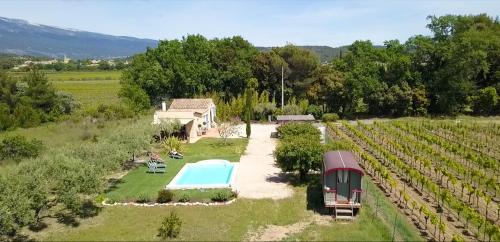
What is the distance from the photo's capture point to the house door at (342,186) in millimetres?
19188

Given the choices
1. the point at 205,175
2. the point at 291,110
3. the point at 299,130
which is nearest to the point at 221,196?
the point at 205,175

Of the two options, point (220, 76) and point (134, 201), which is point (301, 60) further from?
point (134, 201)

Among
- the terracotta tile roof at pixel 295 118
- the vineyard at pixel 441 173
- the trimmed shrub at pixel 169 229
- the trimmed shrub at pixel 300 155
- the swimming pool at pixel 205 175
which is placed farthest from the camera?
the terracotta tile roof at pixel 295 118

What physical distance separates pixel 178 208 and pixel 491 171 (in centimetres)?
1917

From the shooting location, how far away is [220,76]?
52938 millimetres

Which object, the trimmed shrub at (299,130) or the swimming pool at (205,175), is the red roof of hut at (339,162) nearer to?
the swimming pool at (205,175)

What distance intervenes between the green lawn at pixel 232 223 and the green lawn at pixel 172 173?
177 centimetres

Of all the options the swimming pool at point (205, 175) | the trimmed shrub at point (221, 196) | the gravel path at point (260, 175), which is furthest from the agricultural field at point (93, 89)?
the trimmed shrub at point (221, 196)

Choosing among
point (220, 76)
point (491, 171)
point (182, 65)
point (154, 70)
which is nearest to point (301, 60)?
point (220, 76)

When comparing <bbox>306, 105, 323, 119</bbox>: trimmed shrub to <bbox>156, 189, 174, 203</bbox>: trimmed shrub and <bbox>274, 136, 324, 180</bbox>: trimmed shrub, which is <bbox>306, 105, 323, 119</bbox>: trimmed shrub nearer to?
<bbox>274, 136, 324, 180</bbox>: trimmed shrub

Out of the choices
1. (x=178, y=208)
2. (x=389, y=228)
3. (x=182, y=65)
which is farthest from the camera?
(x=182, y=65)

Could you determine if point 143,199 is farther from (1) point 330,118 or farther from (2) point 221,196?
(1) point 330,118

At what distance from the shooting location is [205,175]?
26.6 meters

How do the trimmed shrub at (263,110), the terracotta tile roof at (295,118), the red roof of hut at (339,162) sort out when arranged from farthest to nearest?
1. the trimmed shrub at (263,110)
2. the terracotta tile roof at (295,118)
3. the red roof of hut at (339,162)
